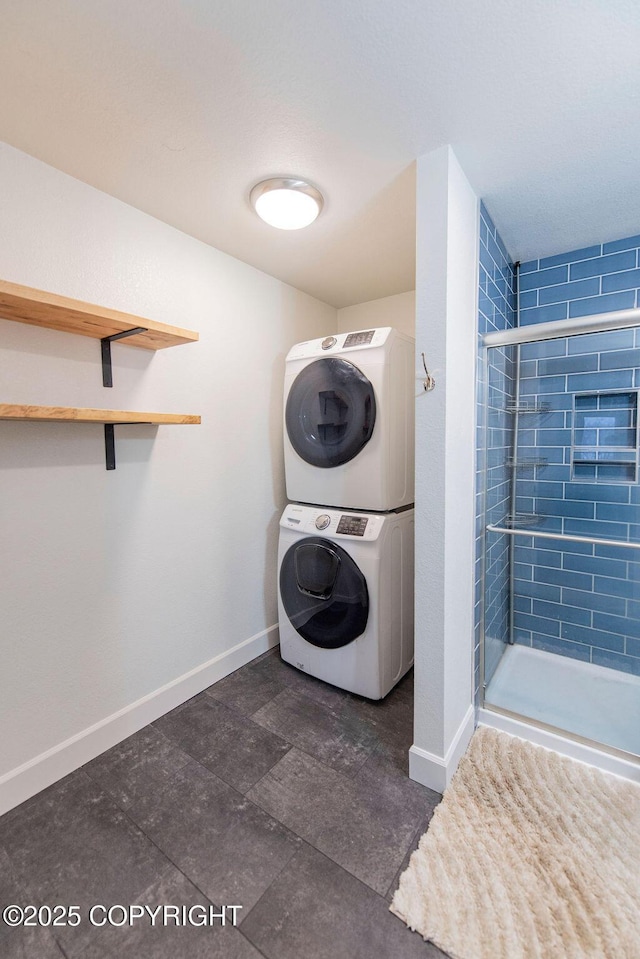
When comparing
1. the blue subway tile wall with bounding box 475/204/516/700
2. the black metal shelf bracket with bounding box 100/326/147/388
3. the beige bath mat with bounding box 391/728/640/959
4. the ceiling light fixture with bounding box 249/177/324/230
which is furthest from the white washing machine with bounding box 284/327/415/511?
the beige bath mat with bounding box 391/728/640/959

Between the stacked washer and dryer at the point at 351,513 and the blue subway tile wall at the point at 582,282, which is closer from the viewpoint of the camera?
the stacked washer and dryer at the point at 351,513

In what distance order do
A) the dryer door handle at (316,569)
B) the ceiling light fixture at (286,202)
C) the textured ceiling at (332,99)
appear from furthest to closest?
the dryer door handle at (316,569) < the ceiling light fixture at (286,202) < the textured ceiling at (332,99)

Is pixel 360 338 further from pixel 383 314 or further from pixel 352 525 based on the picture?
pixel 383 314

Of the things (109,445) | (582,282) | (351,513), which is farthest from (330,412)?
(582,282)

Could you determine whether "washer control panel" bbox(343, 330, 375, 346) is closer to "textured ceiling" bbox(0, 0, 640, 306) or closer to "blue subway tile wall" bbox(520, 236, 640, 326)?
"textured ceiling" bbox(0, 0, 640, 306)

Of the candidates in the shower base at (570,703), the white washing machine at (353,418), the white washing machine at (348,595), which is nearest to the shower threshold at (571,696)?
the shower base at (570,703)

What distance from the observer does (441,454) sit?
54.6 inches

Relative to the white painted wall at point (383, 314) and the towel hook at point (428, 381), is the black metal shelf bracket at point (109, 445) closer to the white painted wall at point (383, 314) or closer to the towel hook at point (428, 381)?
the towel hook at point (428, 381)

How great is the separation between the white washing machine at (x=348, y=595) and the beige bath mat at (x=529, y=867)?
556 mm

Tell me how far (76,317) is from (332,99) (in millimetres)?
1023

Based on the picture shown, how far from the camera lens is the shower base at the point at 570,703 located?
1.59 m

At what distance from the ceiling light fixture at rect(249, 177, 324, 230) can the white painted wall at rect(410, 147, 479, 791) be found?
1.37ft

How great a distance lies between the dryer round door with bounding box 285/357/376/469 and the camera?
1863mm

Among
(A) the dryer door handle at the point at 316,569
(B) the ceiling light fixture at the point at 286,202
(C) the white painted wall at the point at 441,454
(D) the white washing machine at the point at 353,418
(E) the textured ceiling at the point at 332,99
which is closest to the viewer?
(E) the textured ceiling at the point at 332,99
